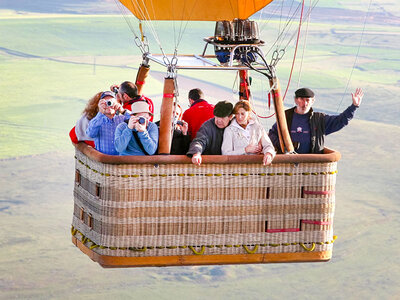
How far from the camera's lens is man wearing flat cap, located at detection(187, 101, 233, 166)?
5691 millimetres

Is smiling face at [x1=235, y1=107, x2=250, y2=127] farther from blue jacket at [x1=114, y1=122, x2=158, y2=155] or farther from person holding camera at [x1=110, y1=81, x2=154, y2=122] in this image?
person holding camera at [x1=110, y1=81, x2=154, y2=122]

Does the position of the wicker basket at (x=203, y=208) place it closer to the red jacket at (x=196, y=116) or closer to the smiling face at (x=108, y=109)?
the smiling face at (x=108, y=109)

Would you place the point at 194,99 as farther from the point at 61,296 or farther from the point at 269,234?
the point at 61,296

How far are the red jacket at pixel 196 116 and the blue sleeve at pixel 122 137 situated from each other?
879mm

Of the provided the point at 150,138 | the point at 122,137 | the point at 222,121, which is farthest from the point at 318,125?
the point at 122,137

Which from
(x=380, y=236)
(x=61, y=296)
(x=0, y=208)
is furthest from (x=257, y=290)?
(x=0, y=208)

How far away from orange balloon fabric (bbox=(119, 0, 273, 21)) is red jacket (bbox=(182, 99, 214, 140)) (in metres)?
0.94

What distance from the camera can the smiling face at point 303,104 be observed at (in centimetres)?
623

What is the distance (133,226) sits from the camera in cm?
580

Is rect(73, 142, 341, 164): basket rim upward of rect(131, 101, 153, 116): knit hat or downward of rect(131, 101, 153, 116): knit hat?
downward

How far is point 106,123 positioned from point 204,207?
854 millimetres

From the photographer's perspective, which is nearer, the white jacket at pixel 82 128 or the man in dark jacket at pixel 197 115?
the white jacket at pixel 82 128

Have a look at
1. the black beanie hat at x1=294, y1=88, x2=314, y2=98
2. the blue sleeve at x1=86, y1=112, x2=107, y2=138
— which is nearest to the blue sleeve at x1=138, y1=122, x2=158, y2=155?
the blue sleeve at x1=86, y1=112, x2=107, y2=138

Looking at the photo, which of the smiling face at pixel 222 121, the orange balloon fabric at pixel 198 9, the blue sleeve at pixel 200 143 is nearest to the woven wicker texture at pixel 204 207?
the blue sleeve at pixel 200 143
